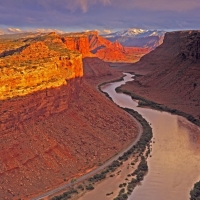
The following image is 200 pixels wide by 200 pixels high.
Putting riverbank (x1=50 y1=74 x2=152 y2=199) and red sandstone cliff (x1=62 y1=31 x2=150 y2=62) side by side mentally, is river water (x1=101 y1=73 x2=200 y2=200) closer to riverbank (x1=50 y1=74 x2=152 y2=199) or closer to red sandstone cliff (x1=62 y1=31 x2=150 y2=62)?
riverbank (x1=50 y1=74 x2=152 y2=199)

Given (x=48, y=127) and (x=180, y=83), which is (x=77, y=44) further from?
(x=48, y=127)

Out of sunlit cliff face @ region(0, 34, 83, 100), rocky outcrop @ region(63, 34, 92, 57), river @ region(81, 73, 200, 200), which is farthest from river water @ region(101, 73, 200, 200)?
rocky outcrop @ region(63, 34, 92, 57)

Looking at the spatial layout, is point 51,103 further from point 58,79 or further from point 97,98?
point 97,98

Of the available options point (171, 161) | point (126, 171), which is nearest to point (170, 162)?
point (171, 161)

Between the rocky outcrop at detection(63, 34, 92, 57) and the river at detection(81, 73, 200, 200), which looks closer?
the river at detection(81, 73, 200, 200)

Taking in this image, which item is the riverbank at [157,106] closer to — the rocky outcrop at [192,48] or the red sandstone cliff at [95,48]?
the rocky outcrop at [192,48]

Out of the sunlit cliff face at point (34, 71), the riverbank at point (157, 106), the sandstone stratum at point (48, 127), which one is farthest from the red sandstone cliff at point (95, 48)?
the sandstone stratum at point (48, 127)

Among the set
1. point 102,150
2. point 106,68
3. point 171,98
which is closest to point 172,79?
point 171,98

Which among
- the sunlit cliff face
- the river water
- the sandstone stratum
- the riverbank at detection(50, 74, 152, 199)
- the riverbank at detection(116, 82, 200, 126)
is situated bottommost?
the riverbank at detection(116, 82, 200, 126)

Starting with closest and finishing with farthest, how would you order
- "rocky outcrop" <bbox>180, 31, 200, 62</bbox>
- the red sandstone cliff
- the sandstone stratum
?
the sandstone stratum → "rocky outcrop" <bbox>180, 31, 200, 62</bbox> → the red sandstone cliff
